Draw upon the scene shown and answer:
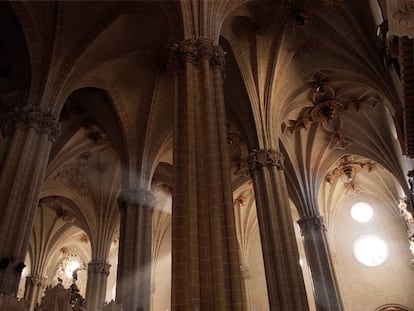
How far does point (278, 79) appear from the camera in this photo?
14.2 metres

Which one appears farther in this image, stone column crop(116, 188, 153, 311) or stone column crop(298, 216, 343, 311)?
stone column crop(298, 216, 343, 311)

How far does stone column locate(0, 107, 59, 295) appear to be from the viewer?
8.77 meters

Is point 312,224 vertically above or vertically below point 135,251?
above

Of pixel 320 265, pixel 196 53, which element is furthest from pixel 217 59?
pixel 320 265

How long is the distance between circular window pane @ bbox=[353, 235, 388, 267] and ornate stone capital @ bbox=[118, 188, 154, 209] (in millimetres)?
13823

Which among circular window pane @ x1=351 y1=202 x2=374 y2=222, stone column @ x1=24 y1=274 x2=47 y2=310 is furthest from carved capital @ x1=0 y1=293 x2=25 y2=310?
circular window pane @ x1=351 y1=202 x2=374 y2=222

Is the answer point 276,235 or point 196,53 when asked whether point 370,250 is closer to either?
point 276,235

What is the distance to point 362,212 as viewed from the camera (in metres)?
23.1

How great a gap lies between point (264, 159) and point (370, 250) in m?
12.9

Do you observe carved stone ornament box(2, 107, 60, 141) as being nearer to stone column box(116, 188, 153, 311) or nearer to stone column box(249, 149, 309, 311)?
stone column box(116, 188, 153, 311)

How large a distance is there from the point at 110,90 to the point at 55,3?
3468mm

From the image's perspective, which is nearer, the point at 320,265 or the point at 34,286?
the point at 320,265

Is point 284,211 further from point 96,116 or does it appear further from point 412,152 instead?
point 96,116

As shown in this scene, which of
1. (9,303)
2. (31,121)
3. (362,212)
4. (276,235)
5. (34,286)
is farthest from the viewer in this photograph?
(362,212)
